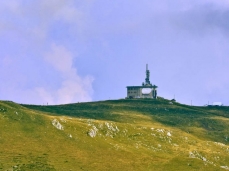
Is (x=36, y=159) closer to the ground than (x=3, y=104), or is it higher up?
closer to the ground

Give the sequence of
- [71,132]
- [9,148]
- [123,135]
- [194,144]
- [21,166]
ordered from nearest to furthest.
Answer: [21,166] → [9,148] → [71,132] → [123,135] → [194,144]

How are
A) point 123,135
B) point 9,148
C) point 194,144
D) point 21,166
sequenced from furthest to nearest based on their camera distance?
point 194,144
point 123,135
point 9,148
point 21,166

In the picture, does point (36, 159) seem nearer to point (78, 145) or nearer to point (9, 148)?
point (9, 148)

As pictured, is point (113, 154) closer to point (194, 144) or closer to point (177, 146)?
point (177, 146)

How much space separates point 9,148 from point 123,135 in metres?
49.2

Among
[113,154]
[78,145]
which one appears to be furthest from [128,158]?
[78,145]

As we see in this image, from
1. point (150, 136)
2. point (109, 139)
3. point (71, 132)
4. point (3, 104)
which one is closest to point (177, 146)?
point (150, 136)

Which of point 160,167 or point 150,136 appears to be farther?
point 150,136

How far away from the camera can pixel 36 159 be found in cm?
13625

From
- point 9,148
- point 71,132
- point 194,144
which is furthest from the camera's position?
point 194,144

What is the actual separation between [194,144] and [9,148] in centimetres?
7900

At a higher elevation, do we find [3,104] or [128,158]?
[3,104]

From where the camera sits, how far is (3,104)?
529ft

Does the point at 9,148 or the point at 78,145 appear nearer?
the point at 9,148
